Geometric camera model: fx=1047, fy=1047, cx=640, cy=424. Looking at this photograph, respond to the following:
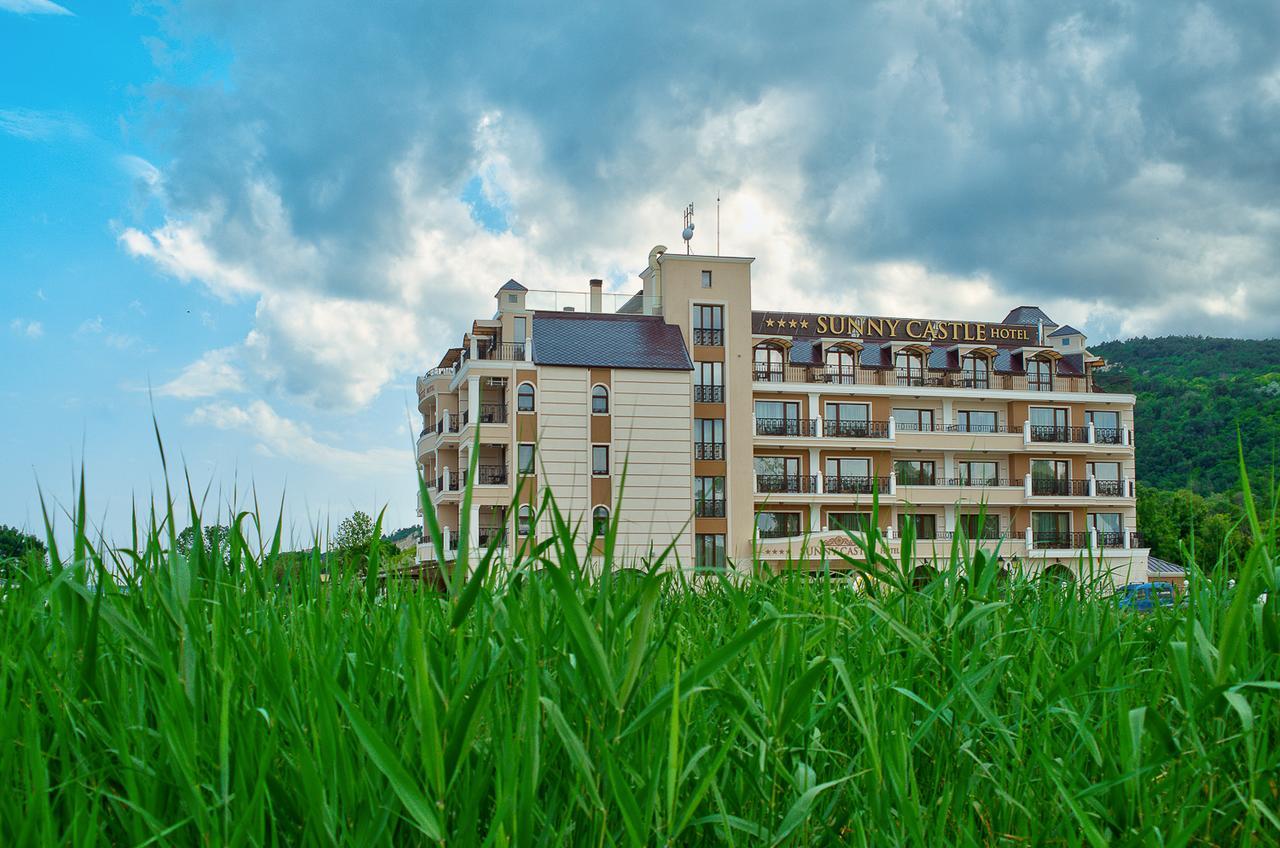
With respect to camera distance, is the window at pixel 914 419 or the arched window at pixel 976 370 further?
the arched window at pixel 976 370

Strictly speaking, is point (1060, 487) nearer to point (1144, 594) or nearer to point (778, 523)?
point (778, 523)

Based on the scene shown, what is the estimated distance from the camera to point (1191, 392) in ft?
70.1

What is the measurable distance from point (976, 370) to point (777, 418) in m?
8.63

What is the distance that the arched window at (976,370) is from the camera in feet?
124

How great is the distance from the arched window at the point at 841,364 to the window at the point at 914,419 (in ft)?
6.96

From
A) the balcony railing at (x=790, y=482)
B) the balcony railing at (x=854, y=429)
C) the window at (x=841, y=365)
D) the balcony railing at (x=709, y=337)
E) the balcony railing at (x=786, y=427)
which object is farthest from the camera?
the window at (x=841, y=365)

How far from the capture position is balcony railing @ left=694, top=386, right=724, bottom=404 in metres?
32.6

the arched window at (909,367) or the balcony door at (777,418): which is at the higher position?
the arched window at (909,367)

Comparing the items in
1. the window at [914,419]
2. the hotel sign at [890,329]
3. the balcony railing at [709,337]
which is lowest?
the window at [914,419]

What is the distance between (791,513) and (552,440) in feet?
31.6

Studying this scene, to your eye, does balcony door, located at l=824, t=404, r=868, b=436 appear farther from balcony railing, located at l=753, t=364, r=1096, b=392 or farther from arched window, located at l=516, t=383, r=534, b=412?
arched window, located at l=516, t=383, r=534, b=412

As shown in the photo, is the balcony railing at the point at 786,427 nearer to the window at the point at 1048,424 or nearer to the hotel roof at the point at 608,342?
the hotel roof at the point at 608,342

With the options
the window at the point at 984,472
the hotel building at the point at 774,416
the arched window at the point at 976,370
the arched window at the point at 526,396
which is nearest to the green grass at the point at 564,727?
the hotel building at the point at 774,416

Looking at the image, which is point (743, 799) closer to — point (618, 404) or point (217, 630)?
point (217, 630)
